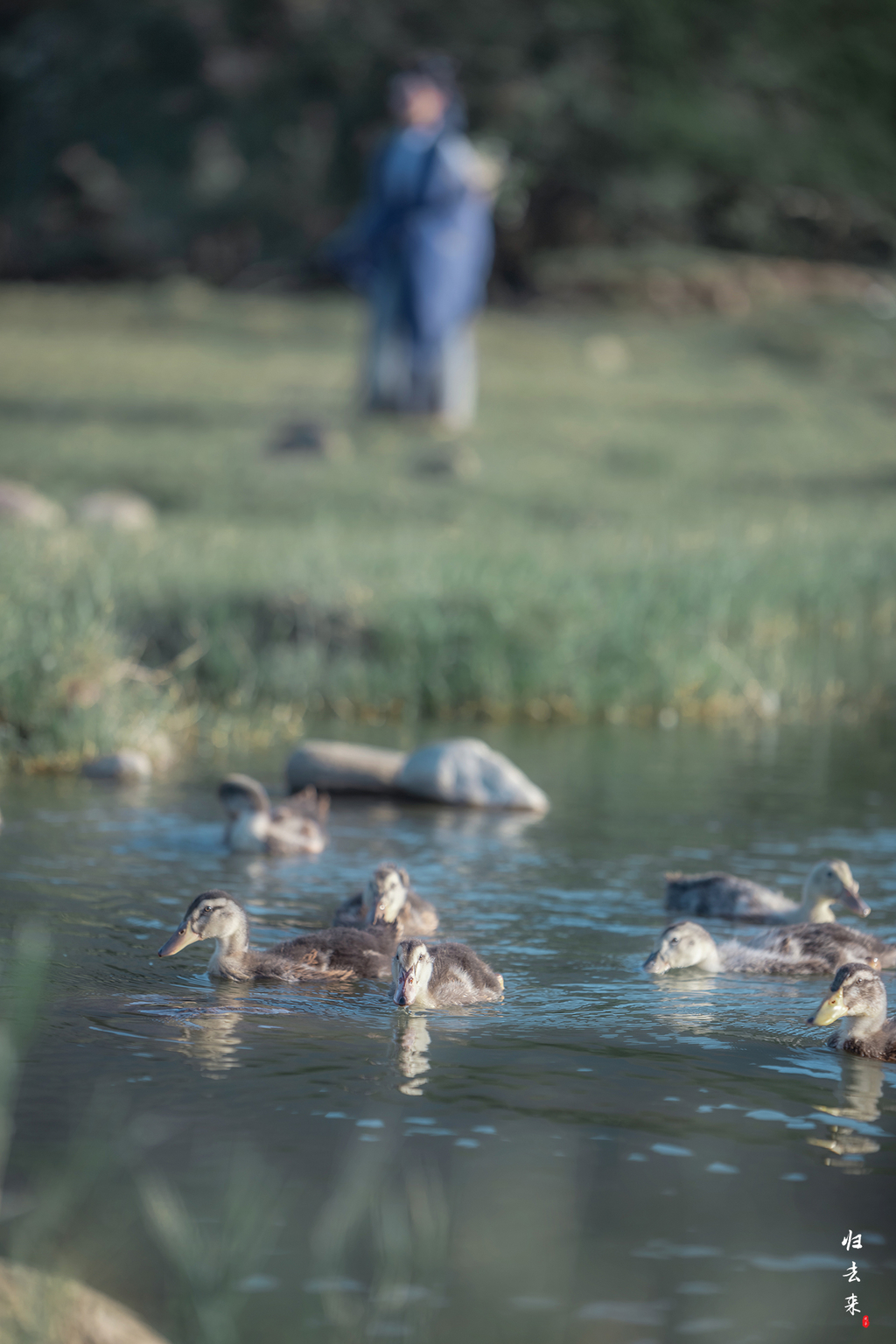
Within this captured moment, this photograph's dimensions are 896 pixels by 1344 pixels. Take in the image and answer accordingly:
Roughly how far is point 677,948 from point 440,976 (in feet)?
2.93

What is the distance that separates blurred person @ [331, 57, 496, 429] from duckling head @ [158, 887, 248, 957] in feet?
57.1

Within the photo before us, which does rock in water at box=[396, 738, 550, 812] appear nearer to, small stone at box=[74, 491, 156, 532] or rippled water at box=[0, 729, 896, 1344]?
rippled water at box=[0, 729, 896, 1344]

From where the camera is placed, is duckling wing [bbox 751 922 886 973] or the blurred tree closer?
duckling wing [bbox 751 922 886 973]

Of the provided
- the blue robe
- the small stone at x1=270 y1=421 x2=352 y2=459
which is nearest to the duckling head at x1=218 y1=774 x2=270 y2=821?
the small stone at x1=270 y1=421 x2=352 y2=459

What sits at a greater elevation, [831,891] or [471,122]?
[471,122]

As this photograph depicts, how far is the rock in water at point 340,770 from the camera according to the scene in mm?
10469

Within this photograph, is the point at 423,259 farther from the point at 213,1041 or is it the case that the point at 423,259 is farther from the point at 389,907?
the point at 213,1041

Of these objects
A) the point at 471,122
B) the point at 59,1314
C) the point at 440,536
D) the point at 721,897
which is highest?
the point at 471,122

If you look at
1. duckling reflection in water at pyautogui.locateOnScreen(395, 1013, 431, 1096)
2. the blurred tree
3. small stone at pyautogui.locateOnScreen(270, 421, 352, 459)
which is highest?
the blurred tree

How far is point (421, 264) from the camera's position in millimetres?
23953

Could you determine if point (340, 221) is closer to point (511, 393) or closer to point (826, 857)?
point (511, 393)

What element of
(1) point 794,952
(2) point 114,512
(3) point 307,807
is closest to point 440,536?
(2) point 114,512

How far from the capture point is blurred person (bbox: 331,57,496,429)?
2358 centimetres

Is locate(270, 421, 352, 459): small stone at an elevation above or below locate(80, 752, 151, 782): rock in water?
above
